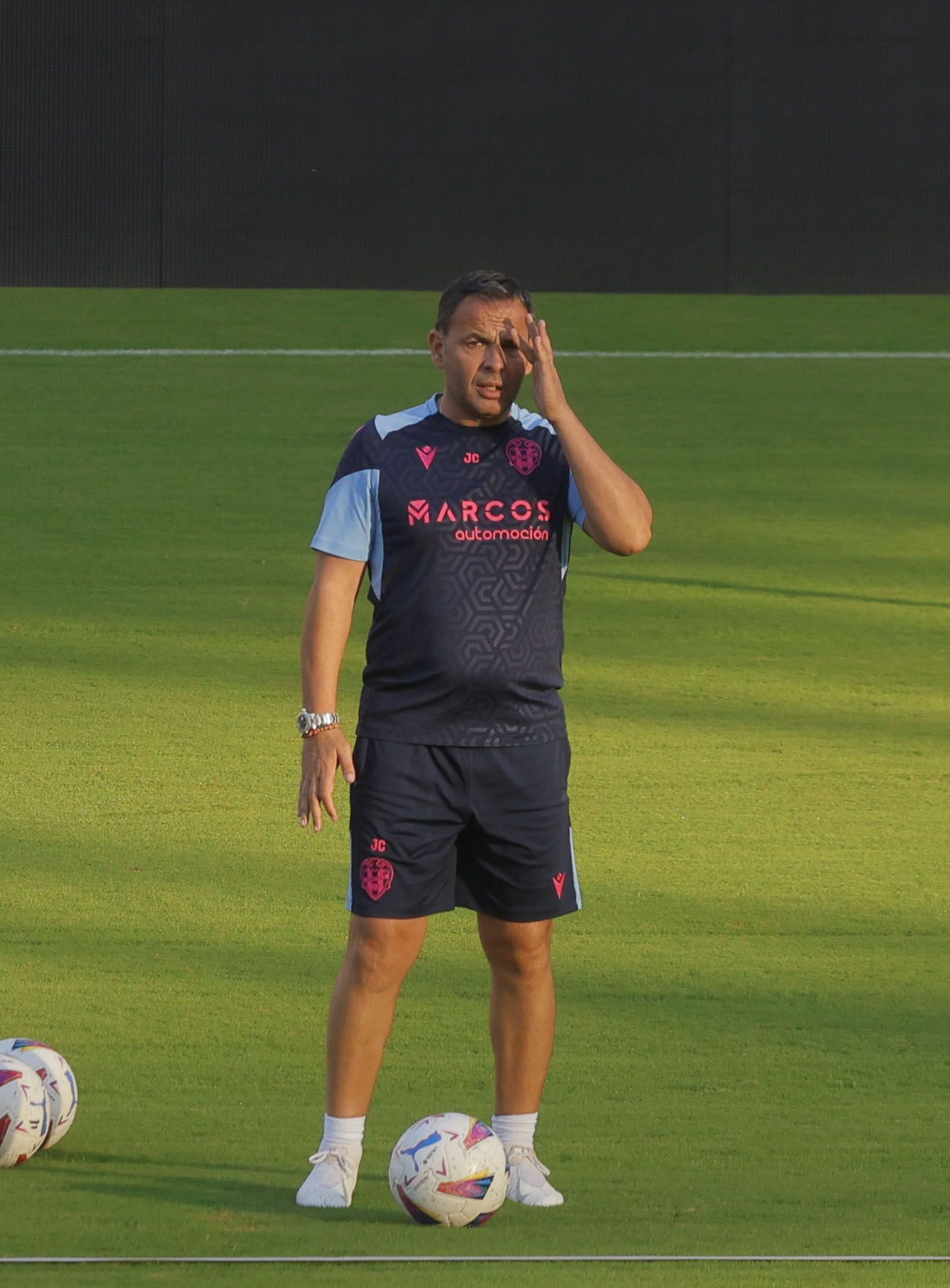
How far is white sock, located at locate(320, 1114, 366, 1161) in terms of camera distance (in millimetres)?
3266

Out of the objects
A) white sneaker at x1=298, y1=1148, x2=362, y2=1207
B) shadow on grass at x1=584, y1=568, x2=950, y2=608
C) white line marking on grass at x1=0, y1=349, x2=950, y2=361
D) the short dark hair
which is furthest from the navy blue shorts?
white line marking on grass at x1=0, y1=349, x2=950, y2=361

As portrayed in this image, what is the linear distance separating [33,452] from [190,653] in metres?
5.09

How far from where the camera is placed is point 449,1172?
125 inches

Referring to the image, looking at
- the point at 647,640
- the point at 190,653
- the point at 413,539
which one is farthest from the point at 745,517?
the point at 413,539

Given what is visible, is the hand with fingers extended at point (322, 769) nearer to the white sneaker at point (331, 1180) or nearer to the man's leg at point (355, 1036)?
the man's leg at point (355, 1036)

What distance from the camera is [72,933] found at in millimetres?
5371

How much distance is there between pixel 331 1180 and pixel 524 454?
1292 mm

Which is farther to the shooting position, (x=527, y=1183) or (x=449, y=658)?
(x=527, y=1183)

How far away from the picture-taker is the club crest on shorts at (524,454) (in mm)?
3240

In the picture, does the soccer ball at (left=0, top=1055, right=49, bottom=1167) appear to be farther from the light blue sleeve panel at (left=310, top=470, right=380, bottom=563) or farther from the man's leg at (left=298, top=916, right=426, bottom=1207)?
the light blue sleeve panel at (left=310, top=470, right=380, bottom=563)

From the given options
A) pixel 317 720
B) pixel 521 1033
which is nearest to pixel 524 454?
pixel 317 720

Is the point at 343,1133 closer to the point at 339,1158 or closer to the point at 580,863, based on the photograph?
the point at 339,1158

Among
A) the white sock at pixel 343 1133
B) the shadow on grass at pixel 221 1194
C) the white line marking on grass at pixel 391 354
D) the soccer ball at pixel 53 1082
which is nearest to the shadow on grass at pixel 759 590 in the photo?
the white line marking on grass at pixel 391 354

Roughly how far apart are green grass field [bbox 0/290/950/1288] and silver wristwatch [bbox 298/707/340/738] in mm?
842
